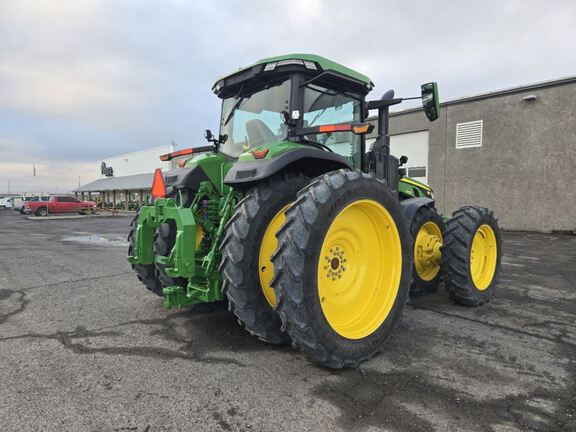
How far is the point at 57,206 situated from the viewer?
3172 centimetres

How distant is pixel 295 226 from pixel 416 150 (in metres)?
16.6

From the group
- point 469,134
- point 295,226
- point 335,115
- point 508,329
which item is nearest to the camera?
point 295,226

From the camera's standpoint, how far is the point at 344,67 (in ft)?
13.0

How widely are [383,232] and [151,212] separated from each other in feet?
6.95

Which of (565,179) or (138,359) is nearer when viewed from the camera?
(138,359)

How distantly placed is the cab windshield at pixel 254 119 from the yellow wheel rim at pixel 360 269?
47.7 inches

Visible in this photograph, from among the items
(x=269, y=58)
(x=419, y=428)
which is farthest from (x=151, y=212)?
(x=419, y=428)

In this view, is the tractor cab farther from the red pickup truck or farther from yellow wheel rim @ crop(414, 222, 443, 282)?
the red pickup truck

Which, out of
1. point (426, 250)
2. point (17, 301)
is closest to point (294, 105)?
point (426, 250)

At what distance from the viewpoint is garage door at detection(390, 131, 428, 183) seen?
58.0 feet

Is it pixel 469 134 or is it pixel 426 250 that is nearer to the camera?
pixel 426 250

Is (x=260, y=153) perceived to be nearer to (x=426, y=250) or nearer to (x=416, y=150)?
(x=426, y=250)

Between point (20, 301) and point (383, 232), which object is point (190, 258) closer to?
point (383, 232)

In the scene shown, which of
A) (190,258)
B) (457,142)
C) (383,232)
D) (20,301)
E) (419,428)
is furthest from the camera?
(457,142)
